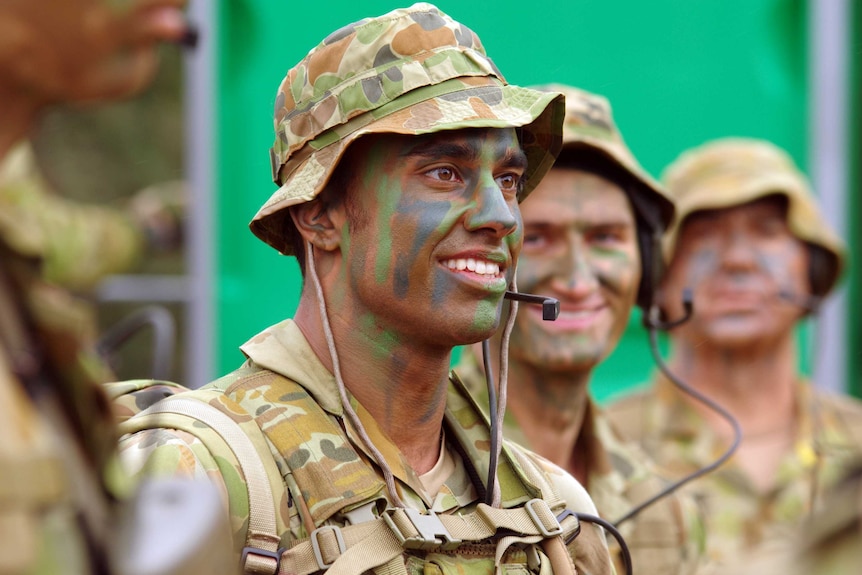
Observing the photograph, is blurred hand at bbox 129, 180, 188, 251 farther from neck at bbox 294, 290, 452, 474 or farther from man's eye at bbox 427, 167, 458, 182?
man's eye at bbox 427, 167, 458, 182

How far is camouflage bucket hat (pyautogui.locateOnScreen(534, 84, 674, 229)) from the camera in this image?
5.21 metres

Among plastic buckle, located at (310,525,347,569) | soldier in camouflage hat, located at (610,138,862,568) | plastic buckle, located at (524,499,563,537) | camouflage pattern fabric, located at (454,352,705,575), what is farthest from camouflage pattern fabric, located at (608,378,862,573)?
plastic buckle, located at (310,525,347,569)

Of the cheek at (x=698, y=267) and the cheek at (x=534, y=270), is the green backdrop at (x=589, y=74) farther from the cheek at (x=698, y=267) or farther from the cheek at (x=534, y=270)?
the cheek at (x=534, y=270)

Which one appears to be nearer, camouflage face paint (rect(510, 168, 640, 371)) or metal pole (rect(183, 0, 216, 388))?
camouflage face paint (rect(510, 168, 640, 371))

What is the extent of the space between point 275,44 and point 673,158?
7.38 ft

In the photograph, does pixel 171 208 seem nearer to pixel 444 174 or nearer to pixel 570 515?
pixel 444 174

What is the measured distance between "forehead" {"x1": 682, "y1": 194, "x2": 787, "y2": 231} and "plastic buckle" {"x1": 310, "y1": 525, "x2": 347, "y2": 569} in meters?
4.56

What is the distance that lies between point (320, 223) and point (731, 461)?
3870 mm

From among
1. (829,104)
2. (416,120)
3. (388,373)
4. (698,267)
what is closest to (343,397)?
(388,373)

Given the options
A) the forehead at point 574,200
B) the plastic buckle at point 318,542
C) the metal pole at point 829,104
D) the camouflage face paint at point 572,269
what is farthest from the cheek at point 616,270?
the metal pole at point 829,104

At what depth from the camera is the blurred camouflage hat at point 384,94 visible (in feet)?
11.1

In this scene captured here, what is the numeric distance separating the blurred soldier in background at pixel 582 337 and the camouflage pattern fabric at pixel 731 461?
52.3 inches

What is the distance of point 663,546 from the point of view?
5.15 m

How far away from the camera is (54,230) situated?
6.00 ft
